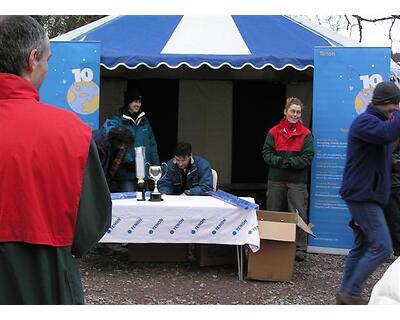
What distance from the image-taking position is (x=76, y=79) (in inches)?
236

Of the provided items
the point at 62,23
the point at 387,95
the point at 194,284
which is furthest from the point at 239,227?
the point at 62,23

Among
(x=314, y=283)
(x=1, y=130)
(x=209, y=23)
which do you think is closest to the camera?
(x=1, y=130)

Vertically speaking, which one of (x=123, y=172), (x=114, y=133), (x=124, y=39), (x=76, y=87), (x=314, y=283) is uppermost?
(x=124, y=39)

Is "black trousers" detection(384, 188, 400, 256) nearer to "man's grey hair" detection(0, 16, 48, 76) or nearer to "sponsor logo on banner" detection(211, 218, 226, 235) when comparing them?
"sponsor logo on banner" detection(211, 218, 226, 235)

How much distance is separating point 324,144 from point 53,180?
454 cm

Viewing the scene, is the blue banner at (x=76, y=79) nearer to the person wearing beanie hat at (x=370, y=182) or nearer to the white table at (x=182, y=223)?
the white table at (x=182, y=223)

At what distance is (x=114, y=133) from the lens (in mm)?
5219

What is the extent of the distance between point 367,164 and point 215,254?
1.84 m

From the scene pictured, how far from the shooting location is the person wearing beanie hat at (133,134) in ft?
18.2

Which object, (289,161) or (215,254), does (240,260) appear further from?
(289,161)

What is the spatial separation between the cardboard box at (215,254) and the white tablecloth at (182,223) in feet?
1.55

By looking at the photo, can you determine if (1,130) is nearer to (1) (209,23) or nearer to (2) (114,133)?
(2) (114,133)

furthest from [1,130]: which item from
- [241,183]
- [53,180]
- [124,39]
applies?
[241,183]

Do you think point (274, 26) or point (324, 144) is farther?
point (274, 26)
